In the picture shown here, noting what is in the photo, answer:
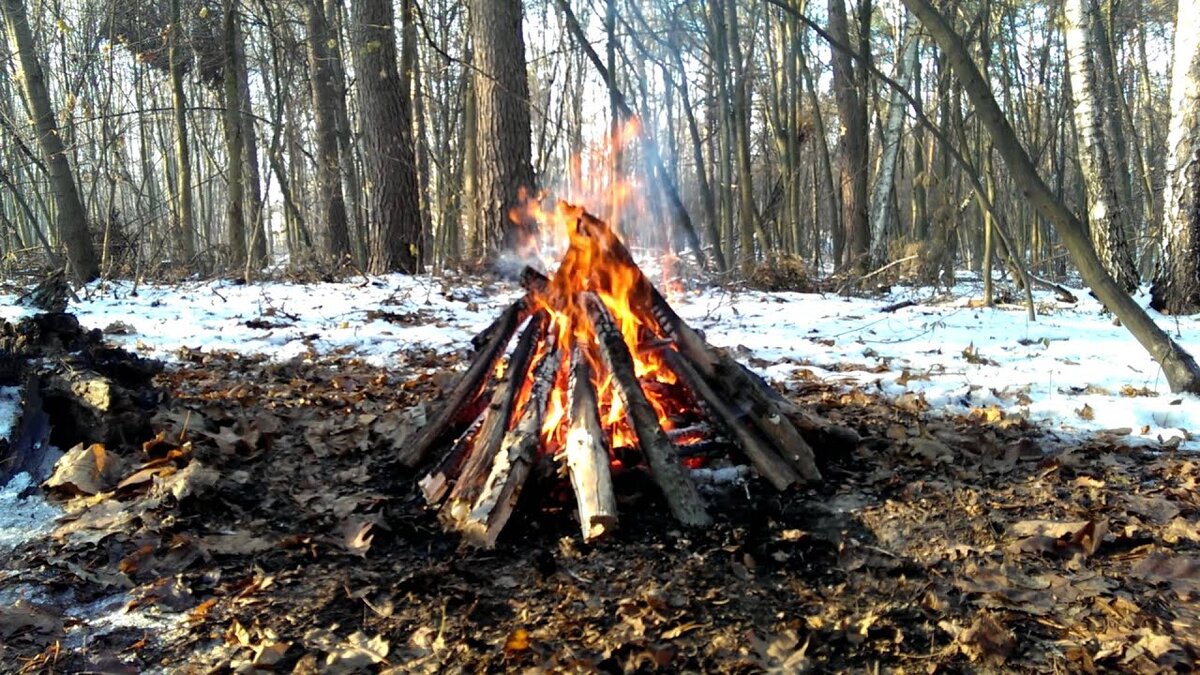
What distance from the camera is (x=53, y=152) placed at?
8.70m

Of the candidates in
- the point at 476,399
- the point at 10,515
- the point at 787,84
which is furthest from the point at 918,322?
the point at 787,84

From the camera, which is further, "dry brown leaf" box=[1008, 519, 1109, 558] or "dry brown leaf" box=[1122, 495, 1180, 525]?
"dry brown leaf" box=[1122, 495, 1180, 525]

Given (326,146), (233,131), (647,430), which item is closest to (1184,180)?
(647,430)

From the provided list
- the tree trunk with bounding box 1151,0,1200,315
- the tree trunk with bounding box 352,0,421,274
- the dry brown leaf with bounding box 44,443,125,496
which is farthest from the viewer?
the tree trunk with bounding box 352,0,421,274

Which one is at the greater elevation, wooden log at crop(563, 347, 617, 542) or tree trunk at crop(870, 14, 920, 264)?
tree trunk at crop(870, 14, 920, 264)

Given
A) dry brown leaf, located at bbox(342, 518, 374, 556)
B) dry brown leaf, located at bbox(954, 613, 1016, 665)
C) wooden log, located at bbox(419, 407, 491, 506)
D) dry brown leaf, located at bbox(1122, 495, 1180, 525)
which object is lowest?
dry brown leaf, located at bbox(954, 613, 1016, 665)

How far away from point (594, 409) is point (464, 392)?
0.86 metres

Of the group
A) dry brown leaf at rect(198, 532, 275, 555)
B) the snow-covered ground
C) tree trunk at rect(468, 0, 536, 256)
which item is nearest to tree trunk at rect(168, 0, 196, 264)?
the snow-covered ground

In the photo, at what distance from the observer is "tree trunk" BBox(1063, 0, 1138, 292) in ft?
24.8

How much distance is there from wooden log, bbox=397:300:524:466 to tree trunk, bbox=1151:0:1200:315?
6.40m

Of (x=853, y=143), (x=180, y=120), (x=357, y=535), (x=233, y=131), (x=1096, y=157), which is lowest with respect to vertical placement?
(x=357, y=535)

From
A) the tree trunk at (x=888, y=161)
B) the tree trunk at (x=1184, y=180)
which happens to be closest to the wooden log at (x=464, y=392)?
the tree trunk at (x=1184, y=180)

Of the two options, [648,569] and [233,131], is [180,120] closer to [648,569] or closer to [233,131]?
[233,131]

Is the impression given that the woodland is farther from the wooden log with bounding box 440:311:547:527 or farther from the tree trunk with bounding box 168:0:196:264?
the tree trunk with bounding box 168:0:196:264
